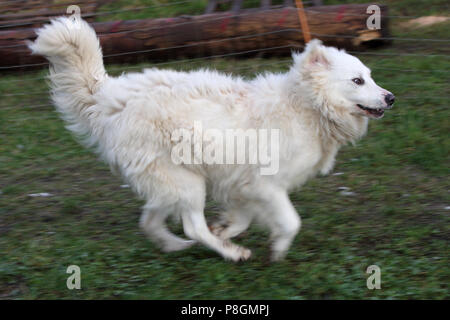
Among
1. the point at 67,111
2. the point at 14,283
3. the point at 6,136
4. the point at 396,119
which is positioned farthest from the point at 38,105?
the point at 396,119

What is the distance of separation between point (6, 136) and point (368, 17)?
16.6ft

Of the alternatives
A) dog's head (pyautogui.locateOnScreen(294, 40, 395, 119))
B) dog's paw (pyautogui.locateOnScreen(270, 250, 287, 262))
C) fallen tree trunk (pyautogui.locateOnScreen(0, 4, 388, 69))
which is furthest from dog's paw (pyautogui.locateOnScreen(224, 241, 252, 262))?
fallen tree trunk (pyautogui.locateOnScreen(0, 4, 388, 69))

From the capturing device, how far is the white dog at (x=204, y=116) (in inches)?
169

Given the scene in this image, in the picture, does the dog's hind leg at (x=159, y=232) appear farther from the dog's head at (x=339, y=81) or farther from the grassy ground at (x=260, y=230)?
the dog's head at (x=339, y=81)

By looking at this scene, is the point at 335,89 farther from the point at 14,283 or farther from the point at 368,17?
the point at 368,17

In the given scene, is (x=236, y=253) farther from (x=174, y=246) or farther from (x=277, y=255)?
→ (x=174, y=246)

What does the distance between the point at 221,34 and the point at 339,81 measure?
438 centimetres

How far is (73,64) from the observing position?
4.37m

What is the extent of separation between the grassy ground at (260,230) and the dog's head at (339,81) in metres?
1.10

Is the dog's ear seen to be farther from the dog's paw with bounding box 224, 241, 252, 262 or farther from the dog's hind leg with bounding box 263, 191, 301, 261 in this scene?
the dog's paw with bounding box 224, 241, 252, 262

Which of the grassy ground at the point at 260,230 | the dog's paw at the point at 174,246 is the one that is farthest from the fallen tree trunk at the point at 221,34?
the dog's paw at the point at 174,246

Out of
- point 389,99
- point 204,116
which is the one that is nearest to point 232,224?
point 204,116

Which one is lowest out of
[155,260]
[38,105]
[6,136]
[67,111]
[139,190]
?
[155,260]
